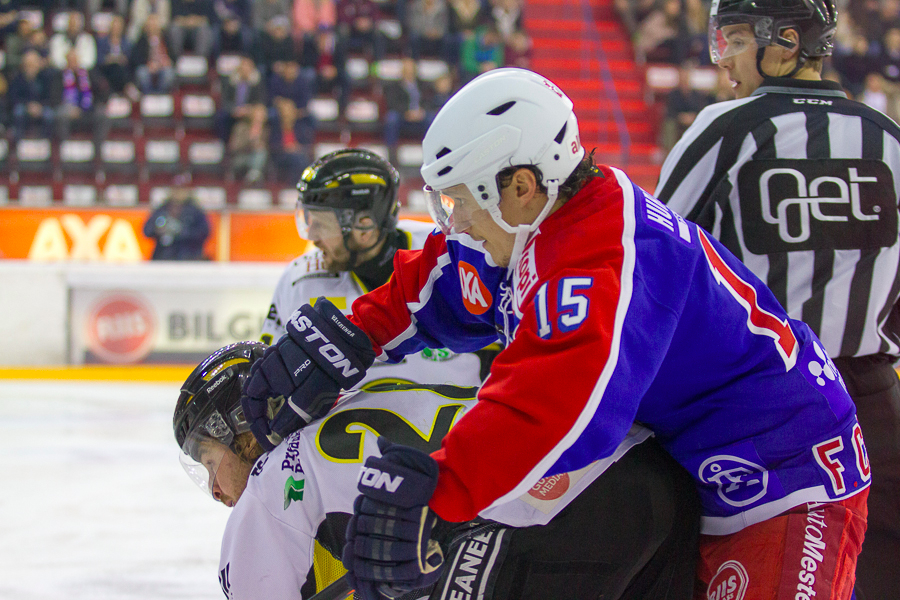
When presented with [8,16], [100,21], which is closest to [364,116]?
[100,21]

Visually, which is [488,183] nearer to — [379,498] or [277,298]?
[379,498]

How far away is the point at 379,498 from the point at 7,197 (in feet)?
33.1

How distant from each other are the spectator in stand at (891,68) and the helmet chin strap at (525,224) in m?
11.8

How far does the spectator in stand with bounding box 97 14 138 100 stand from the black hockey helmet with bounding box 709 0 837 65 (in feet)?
33.4

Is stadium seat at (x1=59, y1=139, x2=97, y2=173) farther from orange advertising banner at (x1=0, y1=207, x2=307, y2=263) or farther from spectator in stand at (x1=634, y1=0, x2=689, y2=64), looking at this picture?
spectator in stand at (x1=634, y1=0, x2=689, y2=64)

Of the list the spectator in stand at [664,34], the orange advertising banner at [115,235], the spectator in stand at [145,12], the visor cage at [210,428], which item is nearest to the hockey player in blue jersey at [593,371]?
the visor cage at [210,428]

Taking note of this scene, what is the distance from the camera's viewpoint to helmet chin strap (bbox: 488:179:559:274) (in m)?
1.54

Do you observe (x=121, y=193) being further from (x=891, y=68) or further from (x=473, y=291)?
(x=891, y=68)

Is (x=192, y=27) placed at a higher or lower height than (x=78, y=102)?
higher

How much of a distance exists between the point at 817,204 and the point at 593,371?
4.06 feet

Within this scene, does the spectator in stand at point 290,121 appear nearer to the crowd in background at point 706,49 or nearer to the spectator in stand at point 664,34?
the crowd in background at point 706,49

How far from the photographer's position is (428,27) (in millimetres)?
12375

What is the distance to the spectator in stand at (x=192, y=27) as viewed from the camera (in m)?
11.4

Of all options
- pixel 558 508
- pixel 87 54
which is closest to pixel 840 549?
pixel 558 508
